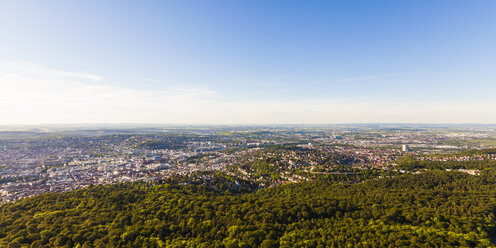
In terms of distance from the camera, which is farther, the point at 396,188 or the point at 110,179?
the point at 110,179

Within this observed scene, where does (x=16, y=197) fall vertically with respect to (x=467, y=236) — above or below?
below

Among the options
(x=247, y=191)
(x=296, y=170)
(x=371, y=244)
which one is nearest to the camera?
(x=371, y=244)

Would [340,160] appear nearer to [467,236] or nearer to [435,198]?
[435,198]

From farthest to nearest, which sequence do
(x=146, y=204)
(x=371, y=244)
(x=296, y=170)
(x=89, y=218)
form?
(x=296, y=170) < (x=146, y=204) < (x=89, y=218) < (x=371, y=244)

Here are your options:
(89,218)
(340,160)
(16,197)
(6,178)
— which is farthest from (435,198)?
(6,178)

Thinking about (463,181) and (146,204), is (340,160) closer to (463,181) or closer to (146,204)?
(463,181)

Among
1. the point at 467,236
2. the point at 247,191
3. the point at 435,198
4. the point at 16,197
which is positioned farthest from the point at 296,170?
the point at 16,197
